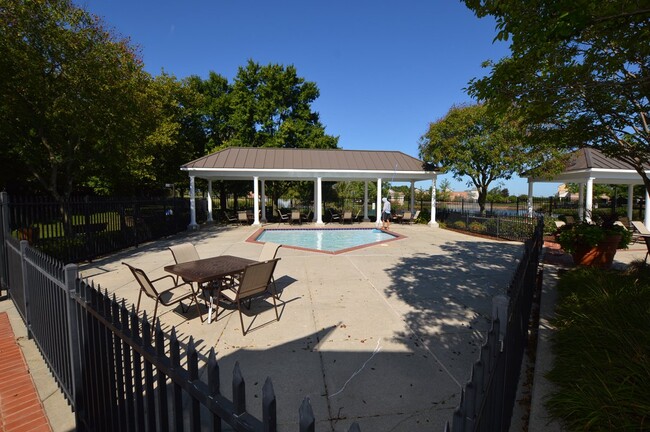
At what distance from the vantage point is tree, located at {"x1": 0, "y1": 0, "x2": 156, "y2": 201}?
8531 millimetres

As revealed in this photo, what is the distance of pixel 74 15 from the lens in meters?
9.34

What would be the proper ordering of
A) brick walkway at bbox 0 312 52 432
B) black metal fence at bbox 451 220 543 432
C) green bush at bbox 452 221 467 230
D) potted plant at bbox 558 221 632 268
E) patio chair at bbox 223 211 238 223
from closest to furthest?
black metal fence at bbox 451 220 543 432
brick walkway at bbox 0 312 52 432
potted plant at bbox 558 221 632 268
green bush at bbox 452 221 467 230
patio chair at bbox 223 211 238 223

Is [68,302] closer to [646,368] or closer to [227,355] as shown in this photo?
[227,355]

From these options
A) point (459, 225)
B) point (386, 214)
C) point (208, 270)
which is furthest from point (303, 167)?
point (208, 270)

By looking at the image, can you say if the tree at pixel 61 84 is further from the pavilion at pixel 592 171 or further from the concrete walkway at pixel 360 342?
the pavilion at pixel 592 171

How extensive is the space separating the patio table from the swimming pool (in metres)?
7.38

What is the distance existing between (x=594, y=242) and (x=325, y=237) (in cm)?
1129

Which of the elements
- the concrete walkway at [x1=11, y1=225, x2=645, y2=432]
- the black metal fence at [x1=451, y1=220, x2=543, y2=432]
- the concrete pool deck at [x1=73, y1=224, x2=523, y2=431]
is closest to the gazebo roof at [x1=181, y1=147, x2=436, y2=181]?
the concrete pool deck at [x1=73, y1=224, x2=523, y2=431]

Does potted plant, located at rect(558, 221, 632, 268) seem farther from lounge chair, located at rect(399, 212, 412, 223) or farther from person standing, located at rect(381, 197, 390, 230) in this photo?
lounge chair, located at rect(399, 212, 412, 223)

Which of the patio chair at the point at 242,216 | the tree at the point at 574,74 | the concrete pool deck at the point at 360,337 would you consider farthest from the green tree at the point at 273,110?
the tree at the point at 574,74

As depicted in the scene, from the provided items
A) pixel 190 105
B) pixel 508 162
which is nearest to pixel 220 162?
pixel 190 105

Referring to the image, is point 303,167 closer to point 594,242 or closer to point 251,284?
point 594,242

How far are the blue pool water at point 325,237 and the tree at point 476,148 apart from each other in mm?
6507

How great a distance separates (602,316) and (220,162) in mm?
19492
